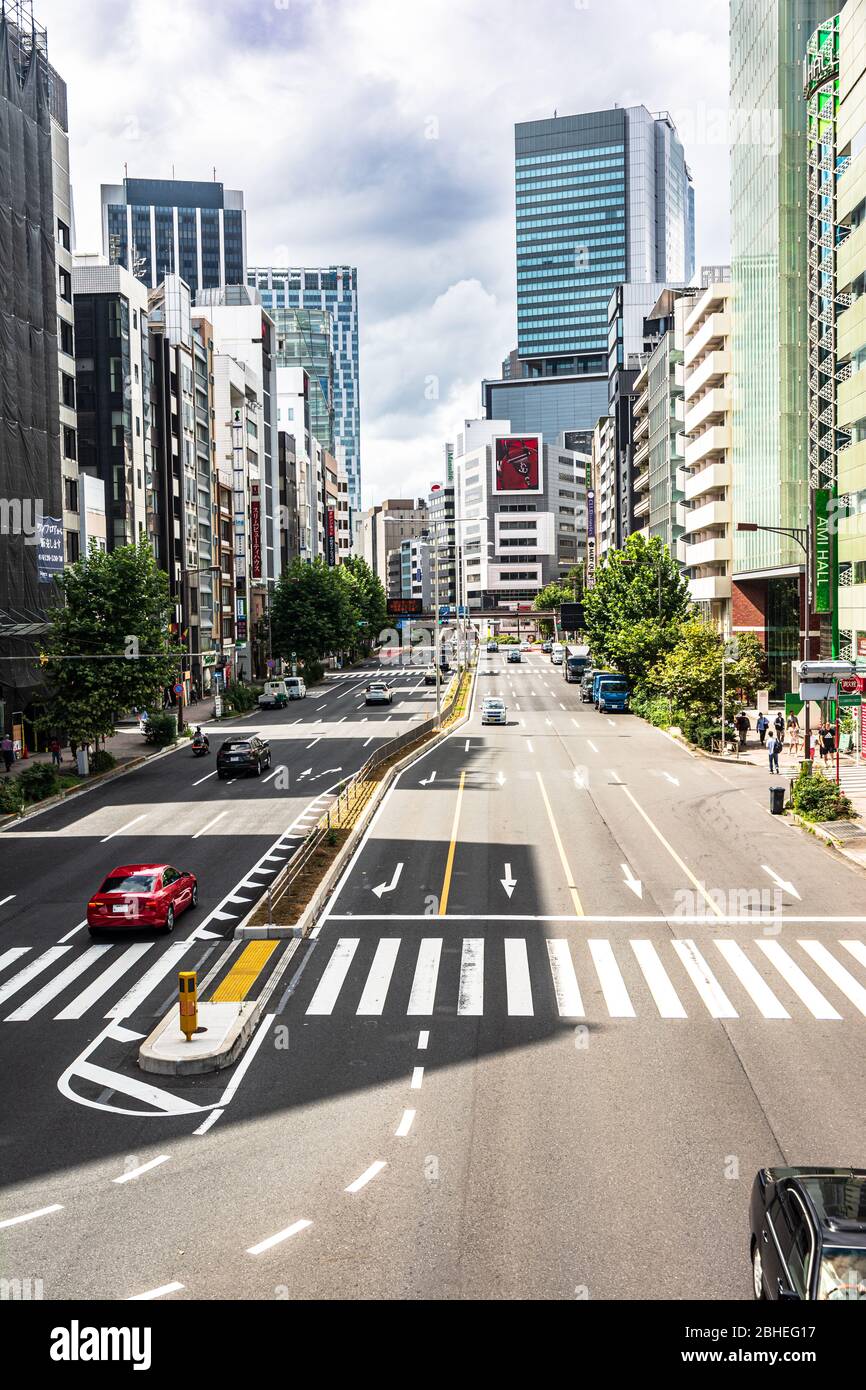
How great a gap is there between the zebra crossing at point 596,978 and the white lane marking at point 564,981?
19 mm

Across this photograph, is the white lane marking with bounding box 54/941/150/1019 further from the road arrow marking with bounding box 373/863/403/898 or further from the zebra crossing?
the road arrow marking with bounding box 373/863/403/898

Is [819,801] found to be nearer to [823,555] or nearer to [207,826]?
[207,826]

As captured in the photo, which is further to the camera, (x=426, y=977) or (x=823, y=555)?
(x=823, y=555)

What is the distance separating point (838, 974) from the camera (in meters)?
22.8

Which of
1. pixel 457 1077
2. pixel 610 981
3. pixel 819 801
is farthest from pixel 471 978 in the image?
pixel 819 801

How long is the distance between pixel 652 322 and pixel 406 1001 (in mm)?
141352

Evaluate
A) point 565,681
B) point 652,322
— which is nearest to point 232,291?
point 652,322

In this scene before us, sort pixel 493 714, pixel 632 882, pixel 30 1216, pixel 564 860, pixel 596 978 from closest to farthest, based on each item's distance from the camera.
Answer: pixel 30 1216 < pixel 596 978 < pixel 632 882 < pixel 564 860 < pixel 493 714

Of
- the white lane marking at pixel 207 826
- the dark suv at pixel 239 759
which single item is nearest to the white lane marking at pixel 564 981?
the white lane marking at pixel 207 826

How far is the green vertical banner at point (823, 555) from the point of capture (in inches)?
2355

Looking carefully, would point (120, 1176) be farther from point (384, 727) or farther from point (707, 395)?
point (707, 395)

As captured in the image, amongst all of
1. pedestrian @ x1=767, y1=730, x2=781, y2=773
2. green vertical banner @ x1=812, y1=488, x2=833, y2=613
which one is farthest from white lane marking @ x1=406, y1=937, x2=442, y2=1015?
green vertical banner @ x1=812, y1=488, x2=833, y2=613

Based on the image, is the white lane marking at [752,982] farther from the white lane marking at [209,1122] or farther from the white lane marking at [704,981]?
the white lane marking at [209,1122]

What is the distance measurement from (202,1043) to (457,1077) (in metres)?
4.07
